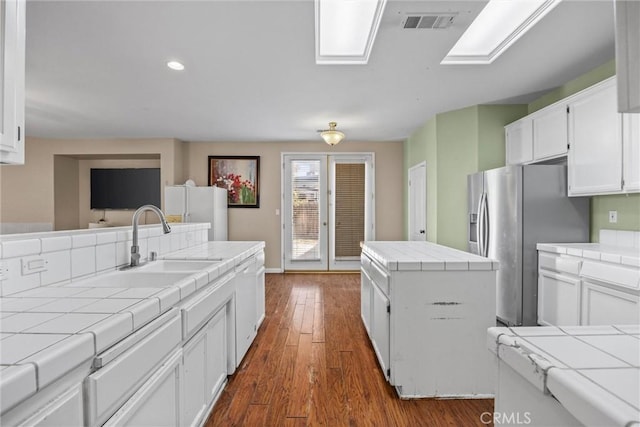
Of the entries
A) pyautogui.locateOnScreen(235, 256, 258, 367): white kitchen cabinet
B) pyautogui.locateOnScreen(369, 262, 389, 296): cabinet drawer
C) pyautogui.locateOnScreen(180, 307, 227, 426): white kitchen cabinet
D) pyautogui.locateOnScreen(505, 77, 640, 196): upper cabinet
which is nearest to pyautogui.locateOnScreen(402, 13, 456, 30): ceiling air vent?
pyautogui.locateOnScreen(505, 77, 640, 196): upper cabinet

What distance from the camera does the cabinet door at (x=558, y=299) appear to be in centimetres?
241

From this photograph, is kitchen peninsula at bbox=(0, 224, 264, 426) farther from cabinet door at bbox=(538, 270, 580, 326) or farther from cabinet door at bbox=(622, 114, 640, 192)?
cabinet door at bbox=(622, 114, 640, 192)

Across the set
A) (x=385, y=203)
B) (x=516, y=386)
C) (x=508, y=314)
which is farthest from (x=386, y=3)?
(x=385, y=203)

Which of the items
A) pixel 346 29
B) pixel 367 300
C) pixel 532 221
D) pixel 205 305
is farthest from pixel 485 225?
pixel 205 305

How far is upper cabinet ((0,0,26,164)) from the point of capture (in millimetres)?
962

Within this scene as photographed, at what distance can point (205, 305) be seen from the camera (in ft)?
5.07

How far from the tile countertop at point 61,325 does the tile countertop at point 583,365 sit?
0.99 m

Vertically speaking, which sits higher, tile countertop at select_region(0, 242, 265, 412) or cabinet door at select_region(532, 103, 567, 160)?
cabinet door at select_region(532, 103, 567, 160)

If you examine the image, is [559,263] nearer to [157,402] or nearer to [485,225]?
[485,225]

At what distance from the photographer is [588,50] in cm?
254

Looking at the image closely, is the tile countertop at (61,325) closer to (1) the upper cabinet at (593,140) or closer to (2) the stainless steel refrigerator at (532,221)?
(2) the stainless steel refrigerator at (532,221)

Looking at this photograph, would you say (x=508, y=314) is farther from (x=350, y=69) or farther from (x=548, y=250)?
(x=350, y=69)

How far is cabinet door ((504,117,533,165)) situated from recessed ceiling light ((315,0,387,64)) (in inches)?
82.7

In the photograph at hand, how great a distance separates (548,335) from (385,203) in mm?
5251
